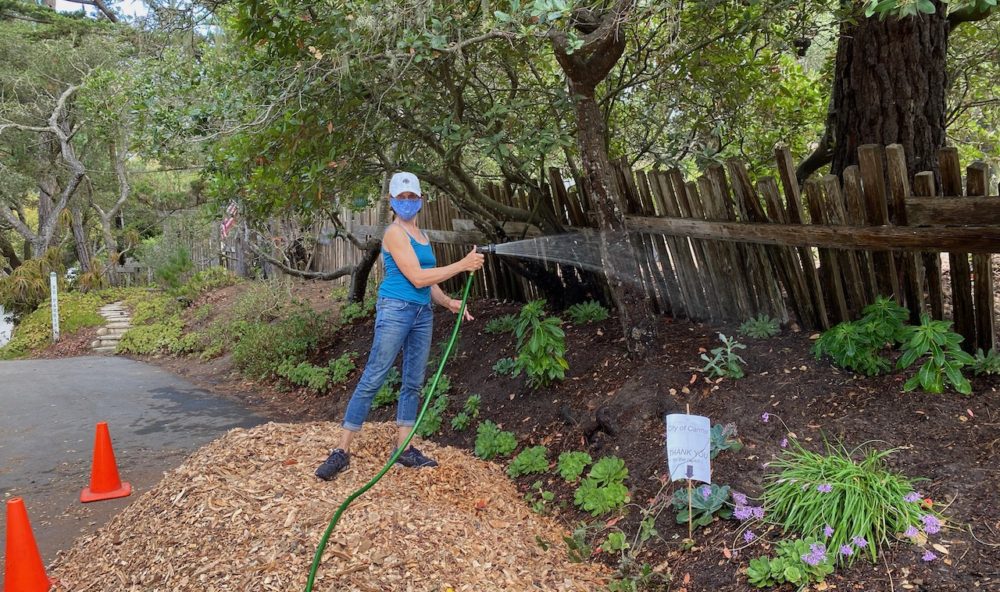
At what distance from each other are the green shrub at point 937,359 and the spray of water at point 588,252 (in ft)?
6.47

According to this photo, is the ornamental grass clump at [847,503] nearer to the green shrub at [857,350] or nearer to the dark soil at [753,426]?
the dark soil at [753,426]

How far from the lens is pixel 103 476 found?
5.16 meters

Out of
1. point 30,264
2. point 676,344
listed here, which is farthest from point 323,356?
point 30,264

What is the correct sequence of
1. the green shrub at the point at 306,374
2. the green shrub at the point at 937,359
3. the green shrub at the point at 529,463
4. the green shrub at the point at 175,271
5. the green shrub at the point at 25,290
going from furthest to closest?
the green shrub at the point at 25,290, the green shrub at the point at 175,271, the green shrub at the point at 306,374, the green shrub at the point at 529,463, the green shrub at the point at 937,359

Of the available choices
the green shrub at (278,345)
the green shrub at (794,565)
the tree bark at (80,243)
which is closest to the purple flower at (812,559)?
the green shrub at (794,565)

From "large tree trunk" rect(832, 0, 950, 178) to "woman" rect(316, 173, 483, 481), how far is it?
10.5ft

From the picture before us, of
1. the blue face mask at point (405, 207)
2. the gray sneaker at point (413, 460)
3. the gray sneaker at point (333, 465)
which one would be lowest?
the gray sneaker at point (413, 460)

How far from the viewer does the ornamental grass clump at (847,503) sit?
3034 millimetres

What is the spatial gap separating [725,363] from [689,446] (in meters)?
1.26

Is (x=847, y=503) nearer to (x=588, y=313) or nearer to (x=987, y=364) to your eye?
(x=987, y=364)

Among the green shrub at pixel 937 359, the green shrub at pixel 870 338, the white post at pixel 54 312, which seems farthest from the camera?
the white post at pixel 54 312

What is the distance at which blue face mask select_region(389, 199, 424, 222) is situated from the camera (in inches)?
169

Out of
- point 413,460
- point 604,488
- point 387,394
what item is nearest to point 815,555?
point 604,488

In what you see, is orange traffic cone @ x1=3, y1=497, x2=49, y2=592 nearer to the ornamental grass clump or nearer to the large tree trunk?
the ornamental grass clump
